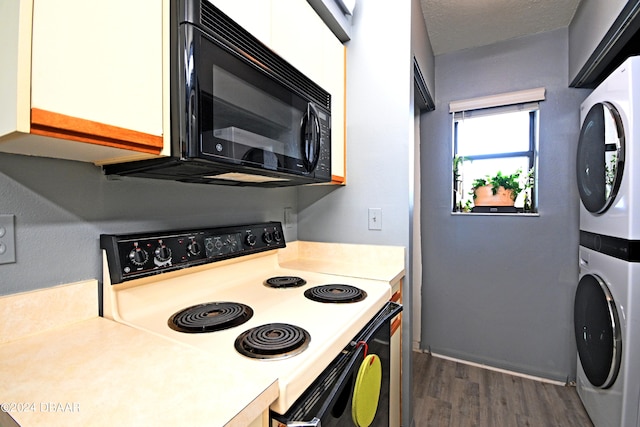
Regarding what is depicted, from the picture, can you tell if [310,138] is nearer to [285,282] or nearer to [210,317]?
[285,282]

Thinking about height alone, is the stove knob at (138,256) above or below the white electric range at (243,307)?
above

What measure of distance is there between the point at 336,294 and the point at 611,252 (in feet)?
4.74

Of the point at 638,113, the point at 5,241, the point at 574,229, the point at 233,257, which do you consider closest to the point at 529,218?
the point at 574,229

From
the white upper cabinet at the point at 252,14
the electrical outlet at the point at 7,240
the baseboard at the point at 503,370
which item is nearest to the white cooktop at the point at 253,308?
the electrical outlet at the point at 7,240

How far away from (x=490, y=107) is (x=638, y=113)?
108 centimetres

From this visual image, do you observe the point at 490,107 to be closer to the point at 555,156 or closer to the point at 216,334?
the point at 555,156

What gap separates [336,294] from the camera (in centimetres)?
114

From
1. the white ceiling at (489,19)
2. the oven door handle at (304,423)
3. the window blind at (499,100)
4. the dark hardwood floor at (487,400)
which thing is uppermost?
the white ceiling at (489,19)

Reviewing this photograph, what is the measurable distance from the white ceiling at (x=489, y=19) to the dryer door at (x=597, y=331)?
5.61 ft

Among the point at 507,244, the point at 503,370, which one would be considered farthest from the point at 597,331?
the point at 503,370

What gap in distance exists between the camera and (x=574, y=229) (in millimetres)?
2053

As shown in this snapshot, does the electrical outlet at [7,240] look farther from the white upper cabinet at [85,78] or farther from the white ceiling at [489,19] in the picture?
the white ceiling at [489,19]

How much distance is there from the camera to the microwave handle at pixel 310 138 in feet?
3.87

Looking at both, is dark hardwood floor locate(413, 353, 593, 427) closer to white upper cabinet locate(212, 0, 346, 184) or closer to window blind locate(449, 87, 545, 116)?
white upper cabinet locate(212, 0, 346, 184)
